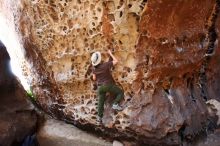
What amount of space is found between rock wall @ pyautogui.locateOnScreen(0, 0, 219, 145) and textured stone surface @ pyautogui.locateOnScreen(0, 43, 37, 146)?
454 mm

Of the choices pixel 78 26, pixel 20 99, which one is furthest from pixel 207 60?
pixel 20 99

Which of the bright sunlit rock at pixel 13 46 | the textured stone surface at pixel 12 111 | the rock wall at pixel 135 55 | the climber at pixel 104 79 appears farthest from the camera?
the bright sunlit rock at pixel 13 46

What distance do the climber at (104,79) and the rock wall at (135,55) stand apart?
8 centimetres

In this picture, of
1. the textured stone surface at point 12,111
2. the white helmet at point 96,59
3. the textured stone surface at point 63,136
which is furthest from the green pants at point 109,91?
the textured stone surface at point 12,111

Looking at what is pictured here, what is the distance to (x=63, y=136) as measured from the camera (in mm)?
5211

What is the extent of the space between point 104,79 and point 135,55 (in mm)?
476

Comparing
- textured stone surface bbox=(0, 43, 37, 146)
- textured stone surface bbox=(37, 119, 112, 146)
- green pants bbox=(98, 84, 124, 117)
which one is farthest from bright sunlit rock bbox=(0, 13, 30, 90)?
green pants bbox=(98, 84, 124, 117)

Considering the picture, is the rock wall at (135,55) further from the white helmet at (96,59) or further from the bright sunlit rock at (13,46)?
the bright sunlit rock at (13,46)

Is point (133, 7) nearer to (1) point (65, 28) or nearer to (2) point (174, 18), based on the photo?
(2) point (174, 18)

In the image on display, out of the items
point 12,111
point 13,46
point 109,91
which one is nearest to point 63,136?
point 12,111

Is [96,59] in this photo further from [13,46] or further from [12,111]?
[13,46]

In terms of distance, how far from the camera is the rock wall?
14.7 ft

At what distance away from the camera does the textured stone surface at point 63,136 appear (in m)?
5.05

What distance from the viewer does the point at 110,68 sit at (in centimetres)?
464
